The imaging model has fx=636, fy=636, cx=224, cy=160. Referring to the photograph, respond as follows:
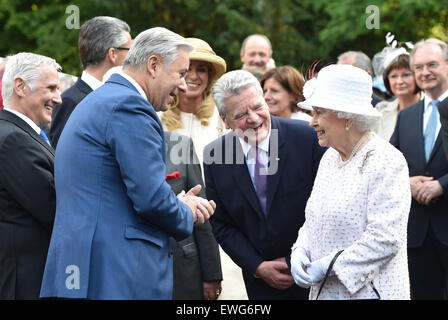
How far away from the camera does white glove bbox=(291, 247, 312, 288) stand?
11.4ft

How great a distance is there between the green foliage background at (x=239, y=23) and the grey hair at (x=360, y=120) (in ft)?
30.5

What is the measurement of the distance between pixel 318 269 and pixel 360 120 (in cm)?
84

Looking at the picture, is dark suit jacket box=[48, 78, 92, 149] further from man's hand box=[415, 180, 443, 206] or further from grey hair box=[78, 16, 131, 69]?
man's hand box=[415, 180, 443, 206]

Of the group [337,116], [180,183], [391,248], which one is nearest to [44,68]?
[180,183]

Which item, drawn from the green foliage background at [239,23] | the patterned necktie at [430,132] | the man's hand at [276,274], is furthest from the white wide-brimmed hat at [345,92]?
the green foliage background at [239,23]

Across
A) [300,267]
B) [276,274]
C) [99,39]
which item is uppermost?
[99,39]

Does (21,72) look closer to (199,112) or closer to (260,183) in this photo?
(260,183)

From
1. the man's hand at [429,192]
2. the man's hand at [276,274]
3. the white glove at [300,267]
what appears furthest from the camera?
the man's hand at [429,192]

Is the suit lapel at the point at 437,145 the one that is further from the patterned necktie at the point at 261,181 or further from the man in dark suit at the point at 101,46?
the man in dark suit at the point at 101,46

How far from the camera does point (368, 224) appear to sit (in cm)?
330

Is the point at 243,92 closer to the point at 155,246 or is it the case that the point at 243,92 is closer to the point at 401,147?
the point at 155,246

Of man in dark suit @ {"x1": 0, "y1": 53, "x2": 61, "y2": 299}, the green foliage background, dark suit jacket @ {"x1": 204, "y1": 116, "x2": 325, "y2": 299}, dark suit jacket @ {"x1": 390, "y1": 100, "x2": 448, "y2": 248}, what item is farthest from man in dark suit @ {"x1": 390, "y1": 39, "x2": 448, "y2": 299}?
the green foliage background

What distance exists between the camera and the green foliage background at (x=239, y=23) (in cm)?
1275

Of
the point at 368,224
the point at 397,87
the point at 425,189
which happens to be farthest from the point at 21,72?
the point at 397,87
